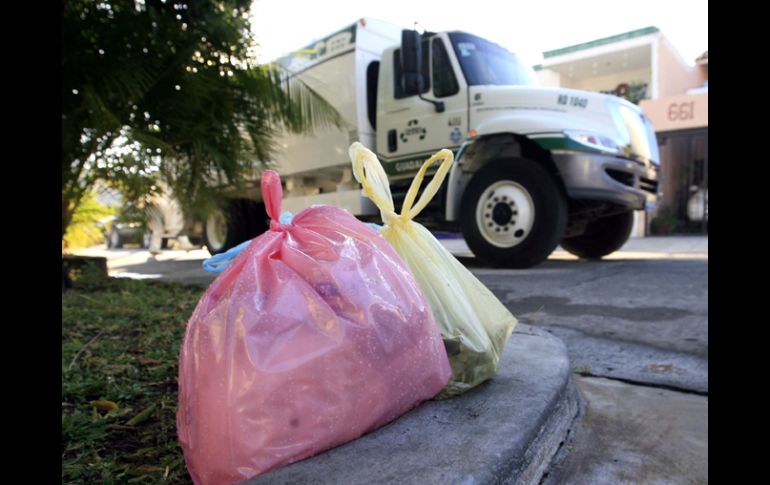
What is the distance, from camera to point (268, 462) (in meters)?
0.96

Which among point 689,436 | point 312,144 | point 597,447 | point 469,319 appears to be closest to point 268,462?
point 469,319

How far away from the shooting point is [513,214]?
4.57 meters

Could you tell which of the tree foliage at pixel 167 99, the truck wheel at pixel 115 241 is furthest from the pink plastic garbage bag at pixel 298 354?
the truck wheel at pixel 115 241

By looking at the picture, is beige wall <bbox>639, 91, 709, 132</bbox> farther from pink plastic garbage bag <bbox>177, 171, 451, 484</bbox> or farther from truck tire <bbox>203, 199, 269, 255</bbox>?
pink plastic garbage bag <bbox>177, 171, 451, 484</bbox>

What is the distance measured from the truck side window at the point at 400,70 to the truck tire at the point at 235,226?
2.22 metres

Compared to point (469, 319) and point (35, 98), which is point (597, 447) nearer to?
point (469, 319)

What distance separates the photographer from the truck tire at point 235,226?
6.71m

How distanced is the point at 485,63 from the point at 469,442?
473 centimetres

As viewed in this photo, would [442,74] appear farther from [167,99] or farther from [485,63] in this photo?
[167,99]

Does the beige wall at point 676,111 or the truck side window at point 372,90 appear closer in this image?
the truck side window at point 372,90

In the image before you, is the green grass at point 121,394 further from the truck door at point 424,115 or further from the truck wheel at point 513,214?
the truck door at point 424,115

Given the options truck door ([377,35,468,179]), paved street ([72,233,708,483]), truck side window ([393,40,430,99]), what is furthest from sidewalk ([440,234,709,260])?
truck side window ([393,40,430,99])

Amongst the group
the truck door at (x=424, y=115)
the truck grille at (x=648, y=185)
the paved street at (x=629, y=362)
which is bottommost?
the paved street at (x=629, y=362)

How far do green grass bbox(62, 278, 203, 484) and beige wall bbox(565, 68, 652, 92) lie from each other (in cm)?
1439
